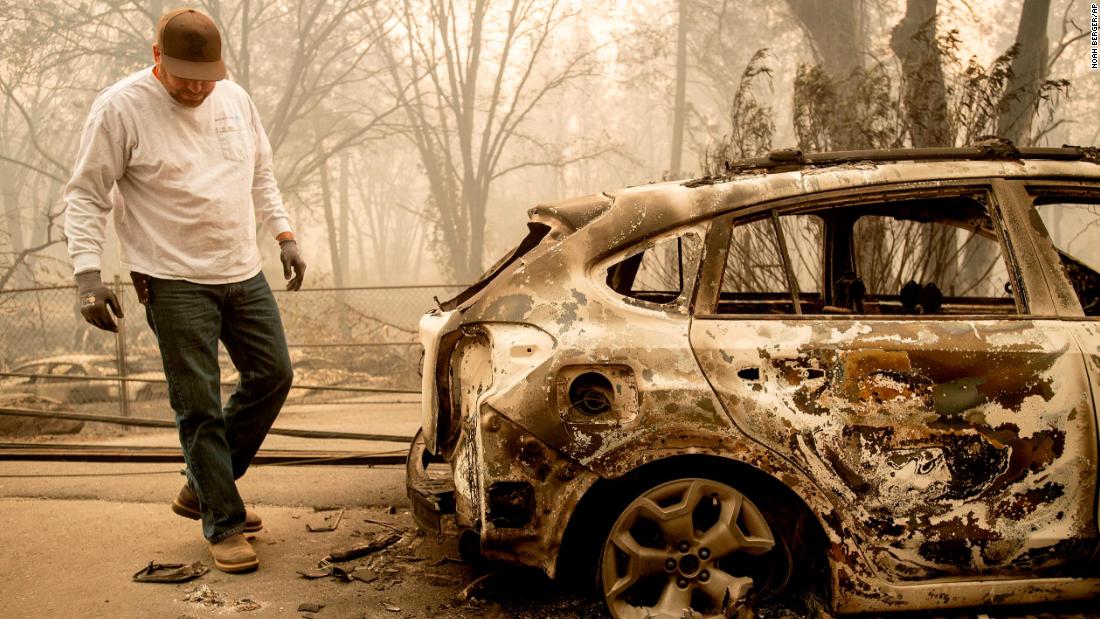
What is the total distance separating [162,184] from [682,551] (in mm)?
2466

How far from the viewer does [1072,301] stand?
303cm

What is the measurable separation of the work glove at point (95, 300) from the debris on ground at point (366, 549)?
1336 mm

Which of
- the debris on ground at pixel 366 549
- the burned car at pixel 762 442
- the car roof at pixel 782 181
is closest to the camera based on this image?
the burned car at pixel 762 442

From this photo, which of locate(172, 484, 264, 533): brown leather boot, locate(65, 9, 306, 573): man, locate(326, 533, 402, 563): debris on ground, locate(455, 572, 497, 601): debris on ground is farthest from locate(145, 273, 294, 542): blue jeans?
locate(455, 572, 497, 601): debris on ground

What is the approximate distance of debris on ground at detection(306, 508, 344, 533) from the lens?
4.41m

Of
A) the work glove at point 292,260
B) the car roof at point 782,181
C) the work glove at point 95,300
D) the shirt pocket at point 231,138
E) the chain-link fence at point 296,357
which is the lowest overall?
the chain-link fence at point 296,357

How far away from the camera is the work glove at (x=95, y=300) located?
11.3 feet

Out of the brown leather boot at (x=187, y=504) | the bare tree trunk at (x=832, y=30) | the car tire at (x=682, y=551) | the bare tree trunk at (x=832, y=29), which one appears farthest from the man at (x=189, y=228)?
the bare tree trunk at (x=832, y=29)

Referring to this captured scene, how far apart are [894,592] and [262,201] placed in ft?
10.1

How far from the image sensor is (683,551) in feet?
9.47

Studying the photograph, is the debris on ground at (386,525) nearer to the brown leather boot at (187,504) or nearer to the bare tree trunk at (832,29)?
the brown leather boot at (187,504)

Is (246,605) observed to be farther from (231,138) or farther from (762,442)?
(762,442)

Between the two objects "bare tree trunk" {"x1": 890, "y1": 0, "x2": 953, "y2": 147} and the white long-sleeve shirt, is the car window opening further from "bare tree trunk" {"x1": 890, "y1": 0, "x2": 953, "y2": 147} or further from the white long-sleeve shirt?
the white long-sleeve shirt

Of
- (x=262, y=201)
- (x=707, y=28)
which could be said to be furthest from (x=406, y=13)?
(x=262, y=201)
